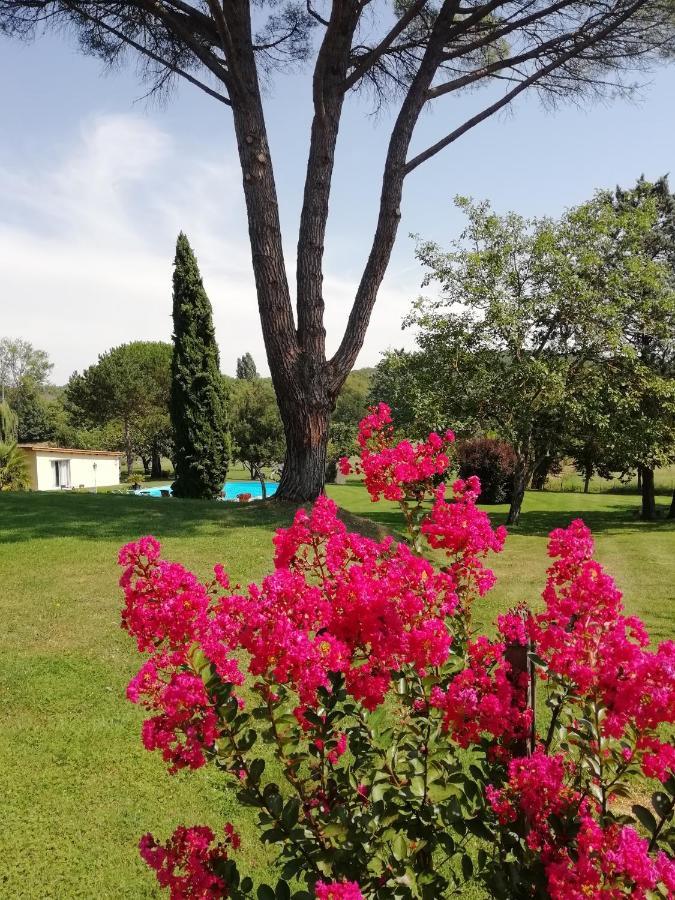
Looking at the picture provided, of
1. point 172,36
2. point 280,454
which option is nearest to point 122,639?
point 172,36

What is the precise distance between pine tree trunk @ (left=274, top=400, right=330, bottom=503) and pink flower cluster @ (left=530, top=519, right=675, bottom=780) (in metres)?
7.12

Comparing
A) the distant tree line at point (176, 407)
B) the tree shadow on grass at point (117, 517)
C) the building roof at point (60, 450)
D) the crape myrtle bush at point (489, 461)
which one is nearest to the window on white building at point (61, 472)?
the building roof at point (60, 450)

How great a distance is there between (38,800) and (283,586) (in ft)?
8.16

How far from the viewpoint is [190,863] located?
1650 mm

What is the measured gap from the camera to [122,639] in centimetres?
504

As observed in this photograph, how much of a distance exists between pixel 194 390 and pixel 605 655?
24330mm

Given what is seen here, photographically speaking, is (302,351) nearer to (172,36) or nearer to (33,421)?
(172,36)

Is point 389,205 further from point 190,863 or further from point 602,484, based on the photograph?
A: point 602,484

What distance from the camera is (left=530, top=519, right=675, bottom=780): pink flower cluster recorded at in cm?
140

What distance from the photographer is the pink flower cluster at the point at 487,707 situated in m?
1.76

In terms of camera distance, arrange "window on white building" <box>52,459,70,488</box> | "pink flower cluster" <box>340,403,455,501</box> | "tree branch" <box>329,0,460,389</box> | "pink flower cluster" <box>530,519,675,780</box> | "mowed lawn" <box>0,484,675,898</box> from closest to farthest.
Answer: "pink flower cluster" <box>530,519,675,780</box> < "pink flower cluster" <box>340,403,455,501</box> < "mowed lawn" <box>0,484,675,898</box> < "tree branch" <box>329,0,460,389</box> < "window on white building" <box>52,459,70,488</box>

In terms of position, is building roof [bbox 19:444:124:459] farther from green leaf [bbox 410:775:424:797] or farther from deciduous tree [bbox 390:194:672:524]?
green leaf [bbox 410:775:424:797]

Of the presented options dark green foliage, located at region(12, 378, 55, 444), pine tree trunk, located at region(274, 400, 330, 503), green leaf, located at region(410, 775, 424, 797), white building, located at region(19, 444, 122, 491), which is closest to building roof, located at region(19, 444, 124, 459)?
white building, located at region(19, 444, 122, 491)

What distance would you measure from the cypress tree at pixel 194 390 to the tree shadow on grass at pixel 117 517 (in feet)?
42.5
